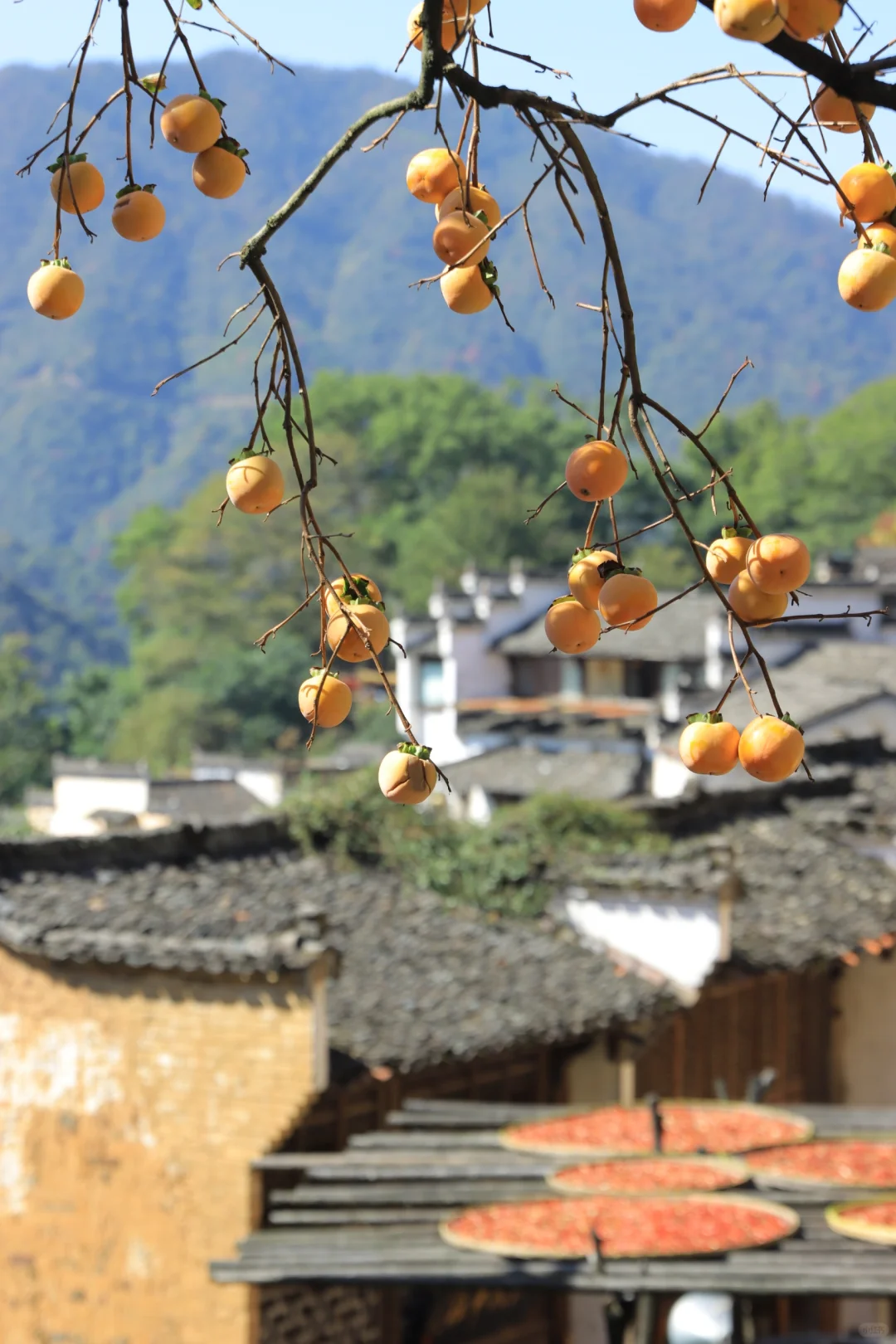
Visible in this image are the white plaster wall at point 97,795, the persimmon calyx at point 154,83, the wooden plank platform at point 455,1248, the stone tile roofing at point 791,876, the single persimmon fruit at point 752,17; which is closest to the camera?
the single persimmon fruit at point 752,17

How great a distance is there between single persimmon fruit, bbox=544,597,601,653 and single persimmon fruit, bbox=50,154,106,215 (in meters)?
0.68

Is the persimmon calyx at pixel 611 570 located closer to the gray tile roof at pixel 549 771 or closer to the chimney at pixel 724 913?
the chimney at pixel 724 913

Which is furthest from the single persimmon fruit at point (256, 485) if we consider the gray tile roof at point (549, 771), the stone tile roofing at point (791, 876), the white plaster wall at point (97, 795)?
the white plaster wall at point (97, 795)

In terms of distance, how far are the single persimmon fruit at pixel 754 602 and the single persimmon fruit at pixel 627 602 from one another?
0.09 m

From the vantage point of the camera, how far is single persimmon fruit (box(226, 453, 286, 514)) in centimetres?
173

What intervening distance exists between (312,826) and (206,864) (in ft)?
5.40

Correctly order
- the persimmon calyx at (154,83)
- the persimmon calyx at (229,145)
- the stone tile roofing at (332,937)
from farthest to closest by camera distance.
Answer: the stone tile roofing at (332,937), the persimmon calyx at (154,83), the persimmon calyx at (229,145)

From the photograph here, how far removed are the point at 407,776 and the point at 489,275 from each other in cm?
51

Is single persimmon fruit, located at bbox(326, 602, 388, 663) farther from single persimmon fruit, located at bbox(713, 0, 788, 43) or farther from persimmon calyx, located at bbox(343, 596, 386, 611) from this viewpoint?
single persimmon fruit, located at bbox(713, 0, 788, 43)

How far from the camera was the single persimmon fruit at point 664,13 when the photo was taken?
151 centimetres

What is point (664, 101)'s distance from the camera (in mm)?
1566

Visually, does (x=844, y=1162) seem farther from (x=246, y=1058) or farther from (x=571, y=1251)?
(x=246, y=1058)

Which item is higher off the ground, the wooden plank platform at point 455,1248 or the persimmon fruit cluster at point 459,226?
the persimmon fruit cluster at point 459,226

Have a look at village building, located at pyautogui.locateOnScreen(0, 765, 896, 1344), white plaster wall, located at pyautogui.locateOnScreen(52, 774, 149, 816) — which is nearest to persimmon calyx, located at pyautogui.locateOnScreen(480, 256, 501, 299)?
village building, located at pyautogui.locateOnScreen(0, 765, 896, 1344)
